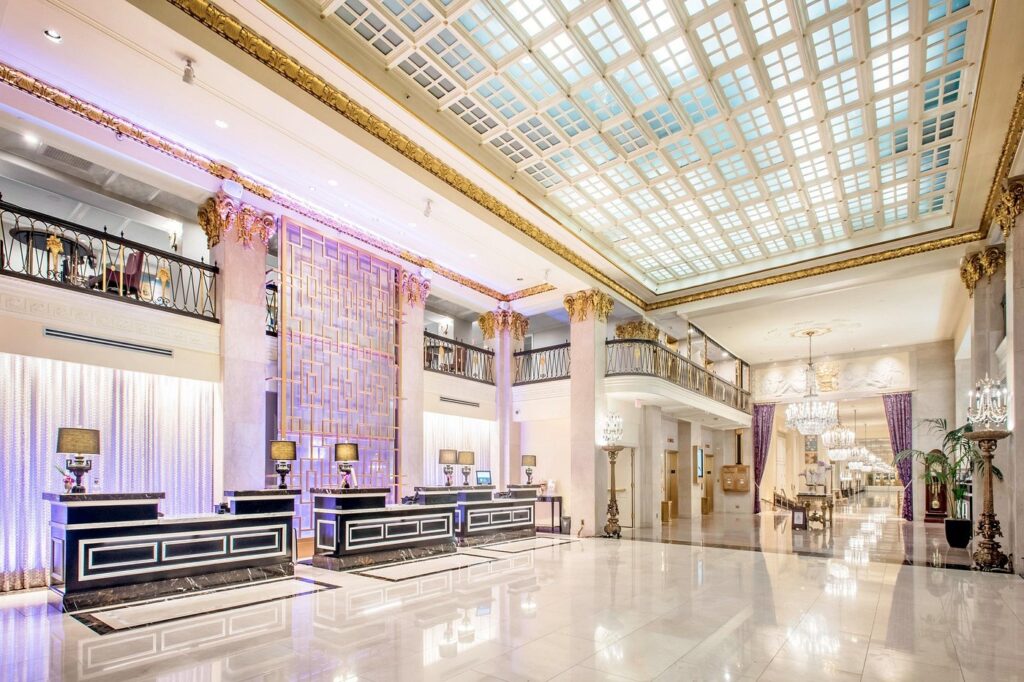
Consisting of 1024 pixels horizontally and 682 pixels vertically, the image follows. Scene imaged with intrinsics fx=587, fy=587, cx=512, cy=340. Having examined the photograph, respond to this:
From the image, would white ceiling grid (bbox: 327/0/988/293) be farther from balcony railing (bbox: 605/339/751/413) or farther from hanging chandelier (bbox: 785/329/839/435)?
hanging chandelier (bbox: 785/329/839/435)

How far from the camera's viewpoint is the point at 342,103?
21.2 feet

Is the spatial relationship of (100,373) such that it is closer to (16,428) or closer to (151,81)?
(16,428)

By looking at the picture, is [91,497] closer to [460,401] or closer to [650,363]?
→ [460,401]

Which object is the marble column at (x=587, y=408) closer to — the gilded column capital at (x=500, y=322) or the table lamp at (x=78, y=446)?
the gilded column capital at (x=500, y=322)

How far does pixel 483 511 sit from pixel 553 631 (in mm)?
5727

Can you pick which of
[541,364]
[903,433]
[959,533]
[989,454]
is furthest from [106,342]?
[903,433]

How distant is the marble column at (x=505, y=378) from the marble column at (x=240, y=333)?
6.05 metres

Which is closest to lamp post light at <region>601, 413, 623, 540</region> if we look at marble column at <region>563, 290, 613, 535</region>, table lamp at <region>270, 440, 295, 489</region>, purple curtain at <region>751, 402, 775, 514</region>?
marble column at <region>563, 290, 613, 535</region>

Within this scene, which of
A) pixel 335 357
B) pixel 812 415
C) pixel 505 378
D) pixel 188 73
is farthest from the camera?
pixel 505 378

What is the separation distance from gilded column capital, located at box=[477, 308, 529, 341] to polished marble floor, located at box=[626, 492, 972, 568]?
17.2ft

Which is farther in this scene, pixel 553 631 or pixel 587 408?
pixel 587 408

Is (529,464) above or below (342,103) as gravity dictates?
below

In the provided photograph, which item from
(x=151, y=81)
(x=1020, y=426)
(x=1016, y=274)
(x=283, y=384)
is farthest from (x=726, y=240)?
(x=151, y=81)

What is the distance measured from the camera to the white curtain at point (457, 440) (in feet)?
39.9
